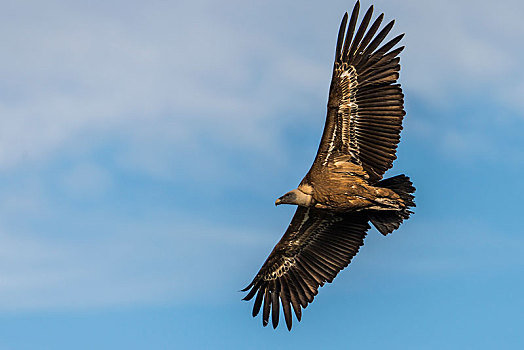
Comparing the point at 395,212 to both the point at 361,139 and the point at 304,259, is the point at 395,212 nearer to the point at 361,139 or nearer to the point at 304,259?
the point at 361,139

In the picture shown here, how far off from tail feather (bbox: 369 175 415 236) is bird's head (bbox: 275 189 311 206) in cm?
142

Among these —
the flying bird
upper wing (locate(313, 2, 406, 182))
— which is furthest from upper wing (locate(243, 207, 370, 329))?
upper wing (locate(313, 2, 406, 182))

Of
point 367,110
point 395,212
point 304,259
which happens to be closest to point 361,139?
point 367,110

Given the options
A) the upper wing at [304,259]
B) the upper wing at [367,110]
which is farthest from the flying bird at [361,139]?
the upper wing at [304,259]

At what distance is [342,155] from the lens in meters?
15.8

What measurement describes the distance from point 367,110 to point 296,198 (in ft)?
7.41

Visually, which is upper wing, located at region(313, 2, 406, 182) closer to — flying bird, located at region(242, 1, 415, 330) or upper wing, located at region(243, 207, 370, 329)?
flying bird, located at region(242, 1, 415, 330)

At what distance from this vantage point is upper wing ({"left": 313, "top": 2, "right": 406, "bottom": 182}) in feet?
51.3

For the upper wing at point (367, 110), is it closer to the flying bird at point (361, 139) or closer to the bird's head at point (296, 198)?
the flying bird at point (361, 139)

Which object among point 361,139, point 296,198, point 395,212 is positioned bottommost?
point 395,212

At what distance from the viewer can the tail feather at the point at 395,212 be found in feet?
50.6

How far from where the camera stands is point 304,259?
1717cm

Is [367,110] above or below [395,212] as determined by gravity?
above

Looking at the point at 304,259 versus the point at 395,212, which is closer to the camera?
the point at 395,212
